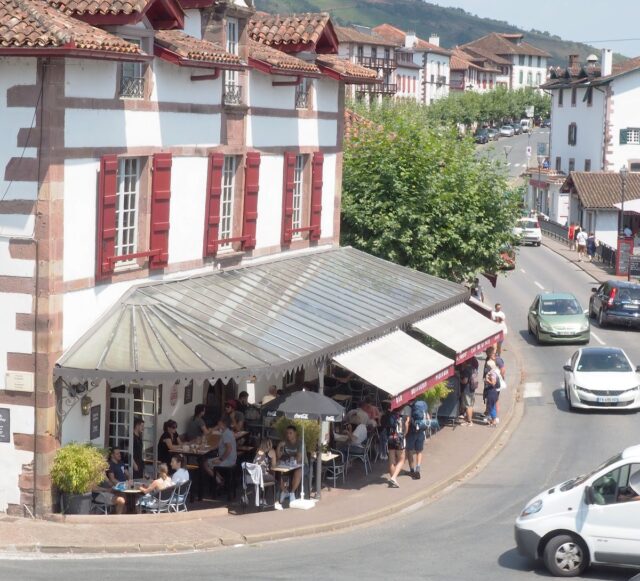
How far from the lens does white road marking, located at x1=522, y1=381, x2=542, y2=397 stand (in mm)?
36531

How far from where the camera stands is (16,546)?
19.3 metres

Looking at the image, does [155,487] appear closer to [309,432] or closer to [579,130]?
[309,432]

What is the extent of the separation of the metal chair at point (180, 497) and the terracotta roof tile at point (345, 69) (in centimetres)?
1268

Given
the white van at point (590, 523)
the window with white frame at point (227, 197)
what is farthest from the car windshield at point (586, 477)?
the window with white frame at point (227, 197)

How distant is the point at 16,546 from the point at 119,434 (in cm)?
406

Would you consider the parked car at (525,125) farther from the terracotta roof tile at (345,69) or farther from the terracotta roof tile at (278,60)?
the terracotta roof tile at (278,60)

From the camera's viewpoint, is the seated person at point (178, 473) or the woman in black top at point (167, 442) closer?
the seated person at point (178, 473)

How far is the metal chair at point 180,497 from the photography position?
21625mm

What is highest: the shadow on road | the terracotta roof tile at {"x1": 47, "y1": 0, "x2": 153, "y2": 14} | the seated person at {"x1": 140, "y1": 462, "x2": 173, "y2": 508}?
the terracotta roof tile at {"x1": 47, "y1": 0, "x2": 153, "y2": 14}

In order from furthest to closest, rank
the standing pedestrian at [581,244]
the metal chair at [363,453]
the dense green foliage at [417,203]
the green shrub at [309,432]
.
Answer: the standing pedestrian at [581,244] → the dense green foliage at [417,203] → the metal chair at [363,453] → the green shrub at [309,432]

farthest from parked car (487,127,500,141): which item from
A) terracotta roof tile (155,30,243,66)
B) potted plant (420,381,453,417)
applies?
terracotta roof tile (155,30,243,66)

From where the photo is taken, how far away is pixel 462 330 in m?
30.3

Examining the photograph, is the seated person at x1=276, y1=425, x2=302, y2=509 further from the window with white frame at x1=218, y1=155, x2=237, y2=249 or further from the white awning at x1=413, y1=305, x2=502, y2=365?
A: the white awning at x1=413, y1=305, x2=502, y2=365

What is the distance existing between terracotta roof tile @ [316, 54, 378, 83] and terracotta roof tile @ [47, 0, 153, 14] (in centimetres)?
959
